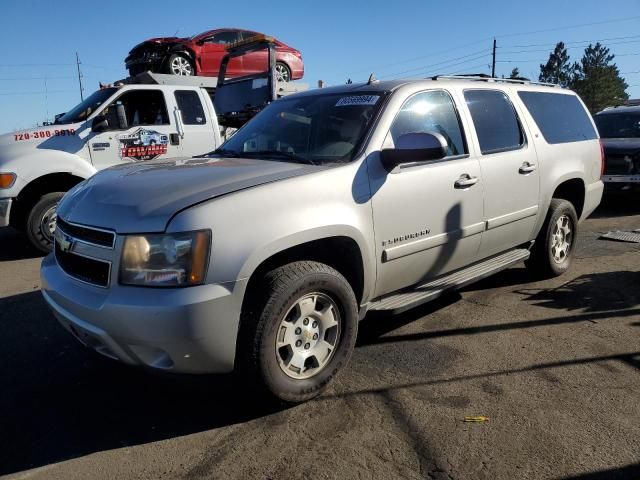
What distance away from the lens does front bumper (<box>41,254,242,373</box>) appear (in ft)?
7.80

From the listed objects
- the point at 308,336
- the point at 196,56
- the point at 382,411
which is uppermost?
the point at 196,56

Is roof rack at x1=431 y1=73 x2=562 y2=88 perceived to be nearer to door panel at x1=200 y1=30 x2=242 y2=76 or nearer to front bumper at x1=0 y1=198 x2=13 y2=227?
front bumper at x1=0 y1=198 x2=13 y2=227

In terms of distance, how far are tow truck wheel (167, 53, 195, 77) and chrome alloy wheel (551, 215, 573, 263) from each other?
8.91 metres

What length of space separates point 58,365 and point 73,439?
3.21 ft

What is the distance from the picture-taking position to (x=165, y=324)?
2369mm

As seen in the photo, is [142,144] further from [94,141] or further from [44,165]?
[44,165]

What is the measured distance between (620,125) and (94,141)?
30.5ft

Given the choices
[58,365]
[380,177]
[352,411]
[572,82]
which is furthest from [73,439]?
[572,82]

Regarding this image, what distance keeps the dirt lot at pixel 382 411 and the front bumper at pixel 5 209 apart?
246 centimetres

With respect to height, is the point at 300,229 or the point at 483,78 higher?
the point at 483,78

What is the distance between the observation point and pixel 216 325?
2473mm

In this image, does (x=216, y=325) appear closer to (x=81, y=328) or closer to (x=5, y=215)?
(x=81, y=328)

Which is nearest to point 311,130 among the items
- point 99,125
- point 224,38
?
point 99,125

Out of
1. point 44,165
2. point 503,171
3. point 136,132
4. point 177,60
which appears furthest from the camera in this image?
point 177,60
